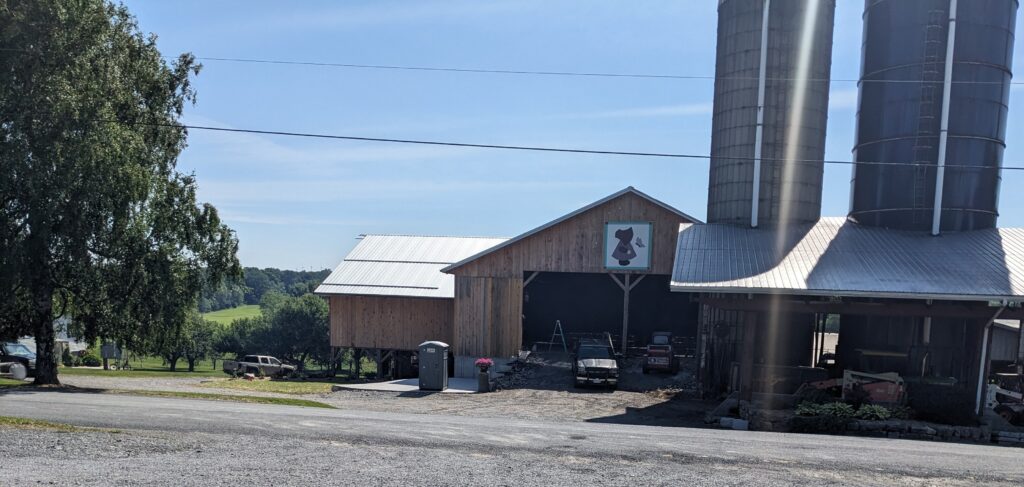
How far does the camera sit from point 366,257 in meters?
37.2

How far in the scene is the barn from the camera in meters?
29.7

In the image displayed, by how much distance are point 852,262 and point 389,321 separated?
73.5 ft

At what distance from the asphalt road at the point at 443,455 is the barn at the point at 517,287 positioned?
15620 mm

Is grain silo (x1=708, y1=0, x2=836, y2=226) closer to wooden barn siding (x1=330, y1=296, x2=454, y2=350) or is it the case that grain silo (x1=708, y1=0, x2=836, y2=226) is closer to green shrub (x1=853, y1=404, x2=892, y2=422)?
green shrub (x1=853, y1=404, x2=892, y2=422)

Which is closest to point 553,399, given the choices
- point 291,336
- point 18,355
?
point 18,355

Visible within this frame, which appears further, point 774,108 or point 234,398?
point 774,108

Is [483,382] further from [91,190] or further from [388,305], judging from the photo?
[91,190]

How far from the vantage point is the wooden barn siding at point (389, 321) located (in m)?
33.6

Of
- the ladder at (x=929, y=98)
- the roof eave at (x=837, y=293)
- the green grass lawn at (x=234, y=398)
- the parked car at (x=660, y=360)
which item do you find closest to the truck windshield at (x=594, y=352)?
the parked car at (x=660, y=360)

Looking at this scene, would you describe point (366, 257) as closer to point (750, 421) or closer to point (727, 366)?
point (727, 366)

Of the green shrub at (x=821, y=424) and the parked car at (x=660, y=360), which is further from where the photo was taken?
the parked car at (x=660, y=360)

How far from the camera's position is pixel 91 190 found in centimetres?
2002

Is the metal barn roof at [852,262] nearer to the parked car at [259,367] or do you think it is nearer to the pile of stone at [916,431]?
the pile of stone at [916,431]

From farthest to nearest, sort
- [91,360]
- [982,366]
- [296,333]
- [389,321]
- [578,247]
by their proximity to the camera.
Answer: [296,333]
[91,360]
[389,321]
[578,247]
[982,366]
